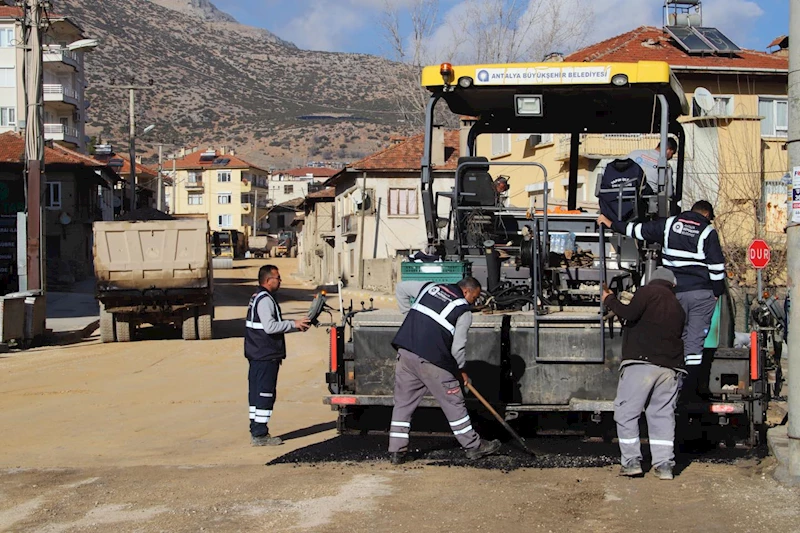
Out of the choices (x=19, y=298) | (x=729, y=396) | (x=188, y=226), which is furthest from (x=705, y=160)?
(x=729, y=396)

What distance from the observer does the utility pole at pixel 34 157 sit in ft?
71.9

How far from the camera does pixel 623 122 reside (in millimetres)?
10211

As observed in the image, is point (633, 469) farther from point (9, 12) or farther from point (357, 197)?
point (9, 12)

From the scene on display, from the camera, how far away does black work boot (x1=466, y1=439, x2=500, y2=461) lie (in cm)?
827

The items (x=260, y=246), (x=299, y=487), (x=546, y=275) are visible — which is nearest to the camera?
(x=299, y=487)

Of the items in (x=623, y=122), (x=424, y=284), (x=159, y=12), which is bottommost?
(x=424, y=284)

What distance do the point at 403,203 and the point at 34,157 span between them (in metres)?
26.0

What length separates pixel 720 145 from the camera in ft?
88.1

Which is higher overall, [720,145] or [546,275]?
[720,145]

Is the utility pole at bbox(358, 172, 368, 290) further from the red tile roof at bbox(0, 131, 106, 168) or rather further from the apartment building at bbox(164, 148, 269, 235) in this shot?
the apartment building at bbox(164, 148, 269, 235)

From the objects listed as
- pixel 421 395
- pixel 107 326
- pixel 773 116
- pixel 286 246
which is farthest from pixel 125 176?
pixel 421 395

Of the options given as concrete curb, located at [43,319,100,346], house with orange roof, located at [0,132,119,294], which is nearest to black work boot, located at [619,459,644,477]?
concrete curb, located at [43,319,100,346]

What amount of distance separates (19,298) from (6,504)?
13.3 metres

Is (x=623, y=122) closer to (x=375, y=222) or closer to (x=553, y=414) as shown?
(x=553, y=414)
